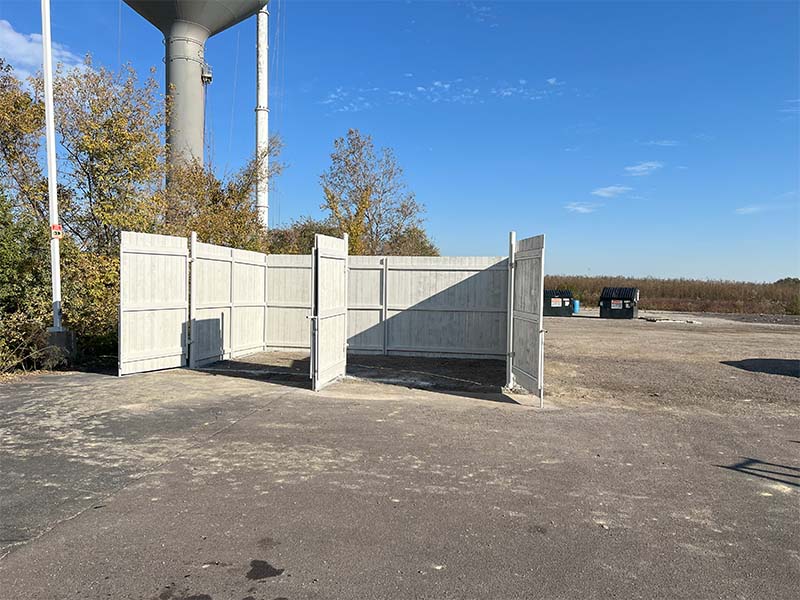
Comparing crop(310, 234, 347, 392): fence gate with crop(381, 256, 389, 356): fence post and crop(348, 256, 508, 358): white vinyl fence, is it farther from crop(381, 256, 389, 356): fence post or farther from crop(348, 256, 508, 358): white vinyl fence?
crop(348, 256, 508, 358): white vinyl fence

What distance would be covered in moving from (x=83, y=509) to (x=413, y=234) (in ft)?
73.9

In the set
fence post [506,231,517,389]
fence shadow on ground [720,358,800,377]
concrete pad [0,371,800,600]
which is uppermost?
fence post [506,231,517,389]

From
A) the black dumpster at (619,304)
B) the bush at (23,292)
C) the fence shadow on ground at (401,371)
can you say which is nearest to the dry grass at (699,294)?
the black dumpster at (619,304)

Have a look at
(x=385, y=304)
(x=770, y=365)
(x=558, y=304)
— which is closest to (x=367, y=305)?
(x=385, y=304)

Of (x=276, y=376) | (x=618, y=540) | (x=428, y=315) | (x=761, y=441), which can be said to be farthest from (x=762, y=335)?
(x=618, y=540)

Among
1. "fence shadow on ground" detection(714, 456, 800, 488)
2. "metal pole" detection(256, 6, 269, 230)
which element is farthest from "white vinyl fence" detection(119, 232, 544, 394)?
"metal pole" detection(256, 6, 269, 230)

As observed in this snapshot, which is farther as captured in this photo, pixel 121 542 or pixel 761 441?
pixel 761 441

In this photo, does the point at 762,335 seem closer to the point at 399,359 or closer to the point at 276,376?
the point at 399,359

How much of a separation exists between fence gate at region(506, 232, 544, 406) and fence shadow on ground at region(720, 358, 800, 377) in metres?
5.48

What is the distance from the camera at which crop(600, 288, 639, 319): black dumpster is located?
26422 millimetres

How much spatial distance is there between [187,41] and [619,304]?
75.3 ft

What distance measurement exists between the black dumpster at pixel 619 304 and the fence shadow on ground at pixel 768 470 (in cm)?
2227

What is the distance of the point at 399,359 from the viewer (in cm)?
1252

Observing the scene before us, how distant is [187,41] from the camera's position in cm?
2395
